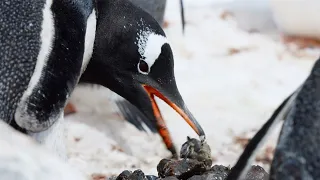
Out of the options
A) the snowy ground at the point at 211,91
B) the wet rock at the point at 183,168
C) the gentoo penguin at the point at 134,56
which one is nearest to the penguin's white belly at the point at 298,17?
the snowy ground at the point at 211,91

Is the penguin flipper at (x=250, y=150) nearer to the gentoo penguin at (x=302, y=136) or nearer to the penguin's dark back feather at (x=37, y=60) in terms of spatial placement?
the gentoo penguin at (x=302, y=136)

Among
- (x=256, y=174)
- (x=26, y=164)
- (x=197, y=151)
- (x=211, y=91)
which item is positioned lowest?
(x=211, y=91)

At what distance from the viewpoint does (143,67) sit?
1355mm

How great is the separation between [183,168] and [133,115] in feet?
2.16

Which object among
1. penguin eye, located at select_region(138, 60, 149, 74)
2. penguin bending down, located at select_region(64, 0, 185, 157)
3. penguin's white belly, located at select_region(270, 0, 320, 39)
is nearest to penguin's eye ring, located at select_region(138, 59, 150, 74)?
penguin eye, located at select_region(138, 60, 149, 74)

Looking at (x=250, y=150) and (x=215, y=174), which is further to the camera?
(x=215, y=174)

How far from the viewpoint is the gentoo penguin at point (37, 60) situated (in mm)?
1158

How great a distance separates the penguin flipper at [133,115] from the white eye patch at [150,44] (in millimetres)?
488

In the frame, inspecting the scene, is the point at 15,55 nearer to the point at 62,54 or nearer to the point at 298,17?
the point at 62,54

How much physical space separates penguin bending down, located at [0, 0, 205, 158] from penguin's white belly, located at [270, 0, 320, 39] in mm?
1042

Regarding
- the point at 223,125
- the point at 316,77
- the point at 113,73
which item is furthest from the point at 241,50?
the point at 316,77

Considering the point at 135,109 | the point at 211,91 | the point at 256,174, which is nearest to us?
the point at 256,174

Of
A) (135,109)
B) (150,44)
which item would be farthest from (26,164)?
(135,109)

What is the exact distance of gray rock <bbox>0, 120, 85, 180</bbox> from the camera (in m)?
0.83
